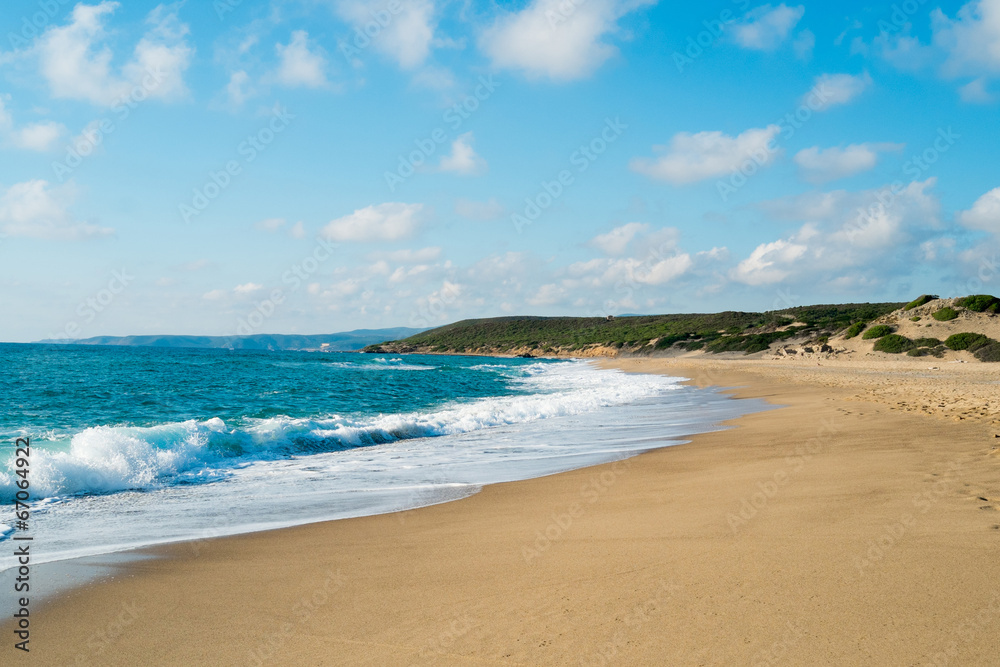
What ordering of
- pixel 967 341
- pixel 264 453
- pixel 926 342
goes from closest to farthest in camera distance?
1. pixel 264 453
2. pixel 967 341
3. pixel 926 342

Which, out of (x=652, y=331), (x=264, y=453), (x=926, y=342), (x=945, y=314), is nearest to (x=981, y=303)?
(x=945, y=314)

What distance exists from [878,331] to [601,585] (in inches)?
2015

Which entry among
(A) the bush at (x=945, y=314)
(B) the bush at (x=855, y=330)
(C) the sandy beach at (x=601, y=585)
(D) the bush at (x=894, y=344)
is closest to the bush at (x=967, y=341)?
(D) the bush at (x=894, y=344)

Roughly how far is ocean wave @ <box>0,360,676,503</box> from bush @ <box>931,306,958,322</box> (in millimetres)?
40801

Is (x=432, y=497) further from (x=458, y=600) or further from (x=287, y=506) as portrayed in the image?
(x=458, y=600)

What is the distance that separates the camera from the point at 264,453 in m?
Result: 11.3

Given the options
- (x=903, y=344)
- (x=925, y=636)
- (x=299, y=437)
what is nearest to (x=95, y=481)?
(x=299, y=437)

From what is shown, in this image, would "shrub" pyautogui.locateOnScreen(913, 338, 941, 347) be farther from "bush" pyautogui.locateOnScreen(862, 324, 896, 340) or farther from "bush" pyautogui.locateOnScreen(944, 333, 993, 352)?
"bush" pyautogui.locateOnScreen(862, 324, 896, 340)

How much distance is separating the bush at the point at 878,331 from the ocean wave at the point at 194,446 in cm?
3976

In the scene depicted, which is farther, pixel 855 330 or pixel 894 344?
pixel 855 330

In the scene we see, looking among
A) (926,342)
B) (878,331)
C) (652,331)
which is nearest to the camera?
(926,342)

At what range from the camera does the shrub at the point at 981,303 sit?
41.0m

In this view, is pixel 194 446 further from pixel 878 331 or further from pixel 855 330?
pixel 855 330

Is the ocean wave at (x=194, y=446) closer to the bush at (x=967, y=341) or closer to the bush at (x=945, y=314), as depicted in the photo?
the bush at (x=967, y=341)
